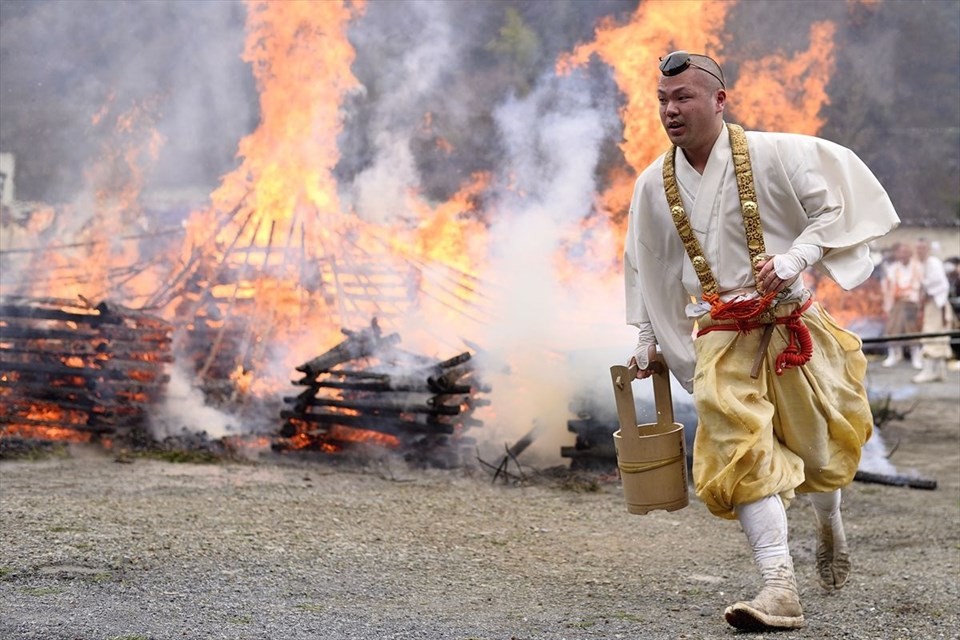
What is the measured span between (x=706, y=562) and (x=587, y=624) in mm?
1515

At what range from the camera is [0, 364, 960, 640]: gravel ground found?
407 centimetres

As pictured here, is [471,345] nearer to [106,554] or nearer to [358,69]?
[106,554]

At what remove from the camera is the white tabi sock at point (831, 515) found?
4629mm

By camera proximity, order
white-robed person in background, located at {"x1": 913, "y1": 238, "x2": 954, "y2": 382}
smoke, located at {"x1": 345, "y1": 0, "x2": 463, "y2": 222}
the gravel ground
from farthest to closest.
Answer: white-robed person in background, located at {"x1": 913, "y1": 238, "x2": 954, "y2": 382}
smoke, located at {"x1": 345, "y1": 0, "x2": 463, "y2": 222}
the gravel ground

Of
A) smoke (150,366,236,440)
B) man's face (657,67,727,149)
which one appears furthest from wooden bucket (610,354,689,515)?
smoke (150,366,236,440)

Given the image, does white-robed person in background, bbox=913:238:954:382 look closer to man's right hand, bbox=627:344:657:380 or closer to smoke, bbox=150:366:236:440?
smoke, bbox=150:366:236:440

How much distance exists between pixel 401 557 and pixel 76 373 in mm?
4288

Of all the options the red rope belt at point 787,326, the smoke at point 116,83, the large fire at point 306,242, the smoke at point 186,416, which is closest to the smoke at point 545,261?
the large fire at point 306,242

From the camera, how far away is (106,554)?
16.1 feet

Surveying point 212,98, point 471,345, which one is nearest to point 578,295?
point 471,345

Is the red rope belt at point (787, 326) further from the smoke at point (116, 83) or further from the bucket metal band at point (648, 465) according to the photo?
the smoke at point (116, 83)

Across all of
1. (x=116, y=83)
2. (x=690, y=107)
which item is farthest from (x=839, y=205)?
(x=116, y=83)

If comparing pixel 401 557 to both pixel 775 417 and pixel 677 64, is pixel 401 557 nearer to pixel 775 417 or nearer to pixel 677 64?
pixel 775 417

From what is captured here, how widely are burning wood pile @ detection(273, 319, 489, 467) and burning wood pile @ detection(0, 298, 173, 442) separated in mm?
1289
